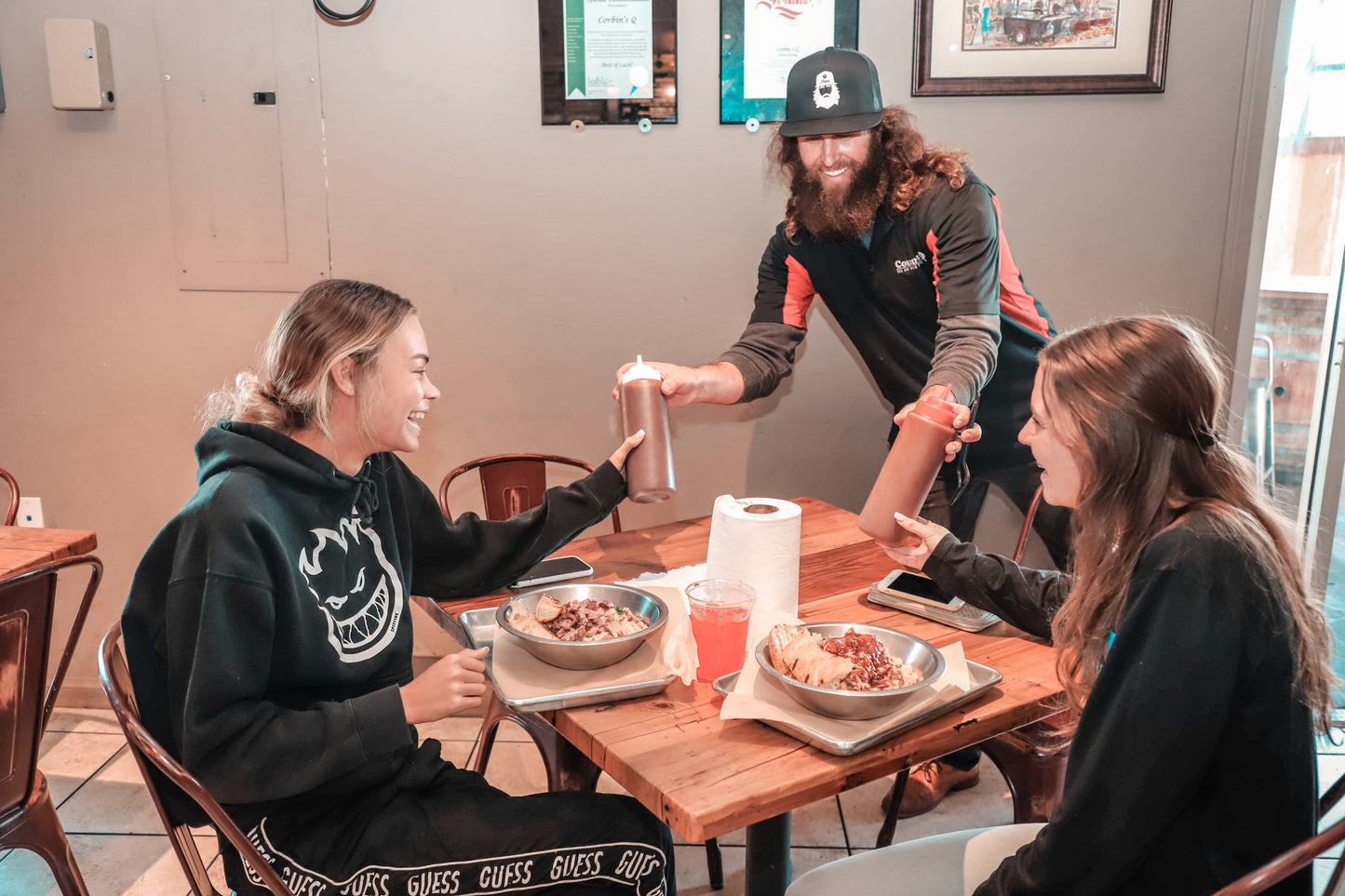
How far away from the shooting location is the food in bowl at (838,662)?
3.98ft

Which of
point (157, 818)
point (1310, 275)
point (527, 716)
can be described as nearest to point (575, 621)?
point (527, 716)

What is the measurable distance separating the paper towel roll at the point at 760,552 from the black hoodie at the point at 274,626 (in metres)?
0.50

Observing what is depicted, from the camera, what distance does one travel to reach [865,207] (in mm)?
2254

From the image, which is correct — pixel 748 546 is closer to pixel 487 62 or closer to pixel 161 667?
pixel 161 667

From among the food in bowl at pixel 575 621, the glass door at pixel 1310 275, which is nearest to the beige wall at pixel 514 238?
the glass door at pixel 1310 275

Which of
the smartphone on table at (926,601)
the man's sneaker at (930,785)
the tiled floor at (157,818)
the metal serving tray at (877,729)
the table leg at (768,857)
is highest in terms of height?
the metal serving tray at (877,729)

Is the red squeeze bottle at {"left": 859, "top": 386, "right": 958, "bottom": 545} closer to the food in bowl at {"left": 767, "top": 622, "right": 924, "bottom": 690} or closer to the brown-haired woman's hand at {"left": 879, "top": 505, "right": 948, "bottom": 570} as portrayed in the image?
the brown-haired woman's hand at {"left": 879, "top": 505, "right": 948, "bottom": 570}

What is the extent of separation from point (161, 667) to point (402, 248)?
175 centimetres

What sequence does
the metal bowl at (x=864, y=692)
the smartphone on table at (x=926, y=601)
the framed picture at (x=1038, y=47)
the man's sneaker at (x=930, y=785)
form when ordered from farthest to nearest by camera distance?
1. the framed picture at (x=1038, y=47)
2. the man's sneaker at (x=930, y=785)
3. the smartphone on table at (x=926, y=601)
4. the metal bowl at (x=864, y=692)

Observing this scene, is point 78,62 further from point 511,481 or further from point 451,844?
point 451,844

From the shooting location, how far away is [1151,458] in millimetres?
1131

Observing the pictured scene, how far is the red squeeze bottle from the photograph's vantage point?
1.47 meters

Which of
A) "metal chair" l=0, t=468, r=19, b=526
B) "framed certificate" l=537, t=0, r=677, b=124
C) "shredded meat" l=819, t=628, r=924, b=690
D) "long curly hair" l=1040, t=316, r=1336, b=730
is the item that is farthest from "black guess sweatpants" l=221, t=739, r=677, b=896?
"framed certificate" l=537, t=0, r=677, b=124

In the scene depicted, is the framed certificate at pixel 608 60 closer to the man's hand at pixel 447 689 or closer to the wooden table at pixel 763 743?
the wooden table at pixel 763 743
